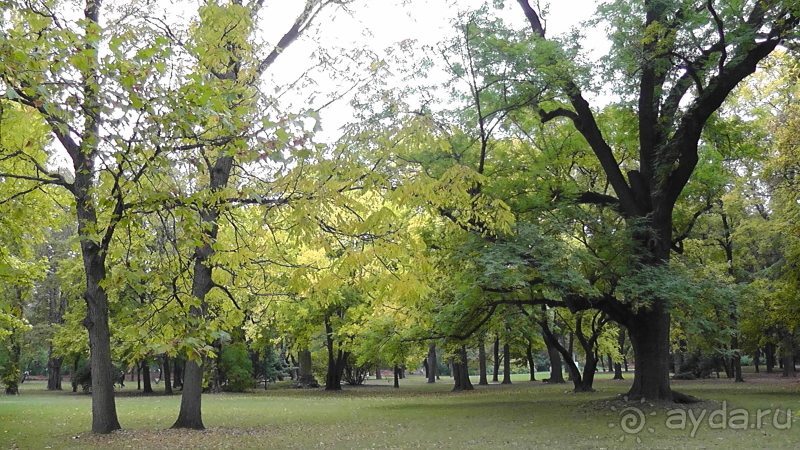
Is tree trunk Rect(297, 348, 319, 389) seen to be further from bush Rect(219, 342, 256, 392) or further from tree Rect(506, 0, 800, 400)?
tree Rect(506, 0, 800, 400)

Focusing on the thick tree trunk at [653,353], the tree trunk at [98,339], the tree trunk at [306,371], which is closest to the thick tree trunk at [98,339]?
the tree trunk at [98,339]

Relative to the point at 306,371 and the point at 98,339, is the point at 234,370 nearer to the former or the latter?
the point at 306,371

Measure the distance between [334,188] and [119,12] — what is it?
8097mm

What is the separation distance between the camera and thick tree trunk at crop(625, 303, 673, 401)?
16094 millimetres

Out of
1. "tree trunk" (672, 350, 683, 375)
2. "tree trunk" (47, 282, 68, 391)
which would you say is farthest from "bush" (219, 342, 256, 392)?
"tree trunk" (672, 350, 683, 375)

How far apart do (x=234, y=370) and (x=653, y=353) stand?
87.3 feet

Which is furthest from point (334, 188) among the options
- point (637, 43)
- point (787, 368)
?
point (787, 368)

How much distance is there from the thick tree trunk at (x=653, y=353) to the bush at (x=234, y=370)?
2562cm

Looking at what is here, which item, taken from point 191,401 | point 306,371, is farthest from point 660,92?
point 306,371

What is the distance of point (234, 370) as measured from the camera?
35.7 meters

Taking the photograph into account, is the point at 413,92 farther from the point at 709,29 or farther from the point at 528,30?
the point at 709,29

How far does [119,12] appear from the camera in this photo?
37.8 ft

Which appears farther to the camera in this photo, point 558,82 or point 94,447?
point 558,82

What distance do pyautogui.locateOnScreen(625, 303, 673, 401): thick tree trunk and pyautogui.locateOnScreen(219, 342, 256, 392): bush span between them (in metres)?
25.6
